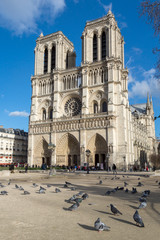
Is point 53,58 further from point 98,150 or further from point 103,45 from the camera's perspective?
point 98,150

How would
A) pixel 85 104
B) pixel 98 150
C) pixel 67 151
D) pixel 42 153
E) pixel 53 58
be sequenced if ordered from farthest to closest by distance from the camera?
pixel 53 58, pixel 42 153, pixel 67 151, pixel 85 104, pixel 98 150

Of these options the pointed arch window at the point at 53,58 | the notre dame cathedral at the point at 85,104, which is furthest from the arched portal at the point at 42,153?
the pointed arch window at the point at 53,58

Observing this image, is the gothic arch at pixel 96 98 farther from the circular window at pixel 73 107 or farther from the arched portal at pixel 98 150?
the arched portal at pixel 98 150

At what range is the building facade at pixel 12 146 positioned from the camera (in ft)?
189

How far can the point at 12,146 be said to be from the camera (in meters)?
60.7

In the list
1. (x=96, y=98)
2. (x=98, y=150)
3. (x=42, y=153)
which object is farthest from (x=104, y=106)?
(x=42, y=153)

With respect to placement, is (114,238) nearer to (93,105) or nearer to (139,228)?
(139,228)

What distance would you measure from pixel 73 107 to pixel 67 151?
9266mm

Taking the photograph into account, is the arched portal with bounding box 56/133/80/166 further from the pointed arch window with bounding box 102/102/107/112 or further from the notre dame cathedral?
the pointed arch window with bounding box 102/102/107/112

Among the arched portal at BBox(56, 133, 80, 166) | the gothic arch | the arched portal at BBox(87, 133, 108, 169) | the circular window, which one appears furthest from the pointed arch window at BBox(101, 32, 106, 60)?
the arched portal at BBox(56, 133, 80, 166)

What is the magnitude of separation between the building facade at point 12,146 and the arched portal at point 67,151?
1803 cm

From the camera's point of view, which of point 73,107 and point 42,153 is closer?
point 73,107


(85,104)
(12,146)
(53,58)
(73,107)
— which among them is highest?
(53,58)

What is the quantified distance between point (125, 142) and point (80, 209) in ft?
111
